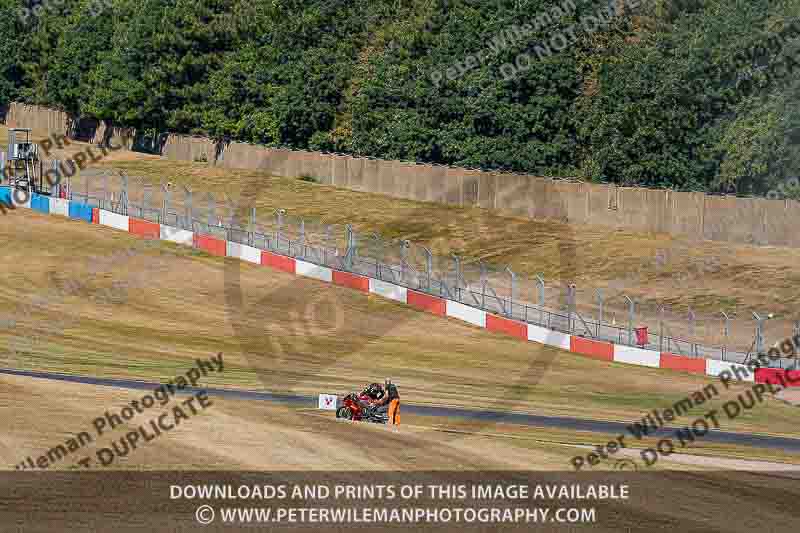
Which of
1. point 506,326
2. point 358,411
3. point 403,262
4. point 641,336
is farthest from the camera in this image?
point 403,262

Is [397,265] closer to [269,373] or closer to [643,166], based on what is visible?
[269,373]

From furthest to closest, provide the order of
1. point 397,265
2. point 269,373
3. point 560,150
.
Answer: point 560,150, point 397,265, point 269,373

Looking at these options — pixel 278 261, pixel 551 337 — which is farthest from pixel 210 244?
pixel 551 337

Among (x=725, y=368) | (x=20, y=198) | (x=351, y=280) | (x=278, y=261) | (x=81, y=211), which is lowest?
(x=725, y=368)

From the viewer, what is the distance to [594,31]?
78.9 m

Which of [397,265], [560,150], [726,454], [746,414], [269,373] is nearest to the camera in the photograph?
[726,454]

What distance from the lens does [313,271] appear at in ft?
181

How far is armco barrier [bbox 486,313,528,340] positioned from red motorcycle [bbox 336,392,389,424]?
51.6 feet

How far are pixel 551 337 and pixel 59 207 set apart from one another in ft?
94.0

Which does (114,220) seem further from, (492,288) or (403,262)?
(492,288)

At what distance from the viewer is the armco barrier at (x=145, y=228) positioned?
61.3 meters

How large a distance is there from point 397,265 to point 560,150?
23902 mm

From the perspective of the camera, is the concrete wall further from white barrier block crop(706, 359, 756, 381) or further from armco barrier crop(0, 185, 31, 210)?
armco barrier crop(0, 185, 31, 210)

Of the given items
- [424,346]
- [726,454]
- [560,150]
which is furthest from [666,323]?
[560,150]
